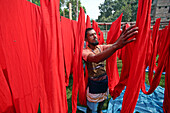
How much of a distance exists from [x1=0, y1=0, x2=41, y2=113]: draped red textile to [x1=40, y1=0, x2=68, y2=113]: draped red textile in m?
0.15

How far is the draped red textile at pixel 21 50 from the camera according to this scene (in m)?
0.96

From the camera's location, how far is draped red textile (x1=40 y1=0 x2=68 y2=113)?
756mm

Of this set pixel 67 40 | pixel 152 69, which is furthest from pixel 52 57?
pixel 152 69

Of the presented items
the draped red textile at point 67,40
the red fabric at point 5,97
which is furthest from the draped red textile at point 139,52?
the draped red textile at point 67,40

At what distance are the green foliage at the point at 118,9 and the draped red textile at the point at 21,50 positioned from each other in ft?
77.6

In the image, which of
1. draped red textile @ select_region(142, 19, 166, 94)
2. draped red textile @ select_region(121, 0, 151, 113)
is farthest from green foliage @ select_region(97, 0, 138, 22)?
draped red textile @ select_region(121, 0, 151, 113)

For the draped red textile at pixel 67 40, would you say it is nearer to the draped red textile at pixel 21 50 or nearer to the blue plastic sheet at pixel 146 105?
the draped red textile at pixel 21 50

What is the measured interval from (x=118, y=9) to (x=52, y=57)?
30019 mm

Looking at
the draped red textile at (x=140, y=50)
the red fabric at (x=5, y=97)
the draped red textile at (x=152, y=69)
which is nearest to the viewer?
Answer: the draped red textile at (x=140, y=50)

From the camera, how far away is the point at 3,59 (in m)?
0.96

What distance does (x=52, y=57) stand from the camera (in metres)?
0.79

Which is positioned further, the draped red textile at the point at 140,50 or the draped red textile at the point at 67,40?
the draped red textile at the point at 67,40

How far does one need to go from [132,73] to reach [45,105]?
91 cm

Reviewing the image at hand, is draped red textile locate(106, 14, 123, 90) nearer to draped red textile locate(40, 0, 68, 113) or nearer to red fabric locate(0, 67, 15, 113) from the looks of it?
draped red textile locate(40, 0, 68, 113)
